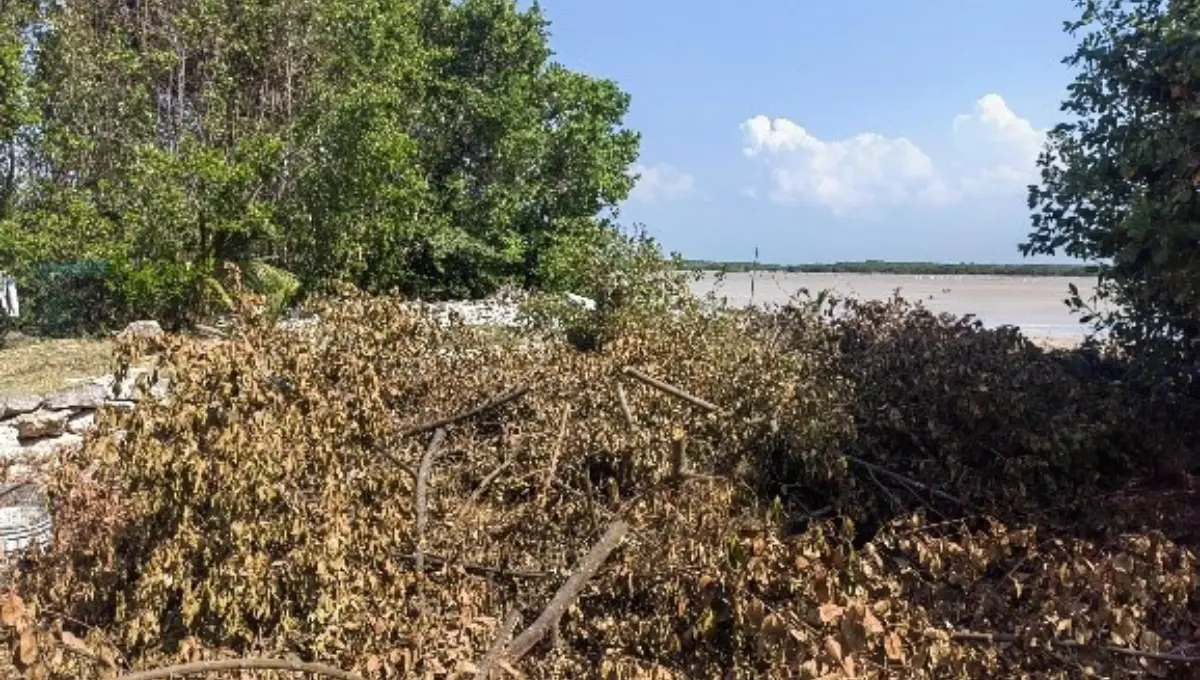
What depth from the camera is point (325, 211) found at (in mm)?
10969

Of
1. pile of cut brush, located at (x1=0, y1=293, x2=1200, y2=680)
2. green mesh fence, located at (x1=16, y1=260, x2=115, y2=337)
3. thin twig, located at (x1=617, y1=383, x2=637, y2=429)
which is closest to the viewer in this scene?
pile of cut brush, located at (x1=0, y1=293, x2=1200, y2=680)

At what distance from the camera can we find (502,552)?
149 inches

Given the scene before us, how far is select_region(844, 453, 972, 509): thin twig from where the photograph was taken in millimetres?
4430

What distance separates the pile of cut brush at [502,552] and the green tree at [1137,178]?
3.67 ft

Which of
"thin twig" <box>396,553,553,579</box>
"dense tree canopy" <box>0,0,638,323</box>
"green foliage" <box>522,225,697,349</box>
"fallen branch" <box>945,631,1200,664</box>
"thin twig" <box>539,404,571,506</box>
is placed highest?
"dense tree canopy" <box>0,0,638,323</box>

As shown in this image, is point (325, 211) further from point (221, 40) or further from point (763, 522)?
point (763, 522)

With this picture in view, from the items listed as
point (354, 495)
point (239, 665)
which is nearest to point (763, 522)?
point (354, 495)

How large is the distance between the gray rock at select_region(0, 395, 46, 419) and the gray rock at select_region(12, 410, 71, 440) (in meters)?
0.03

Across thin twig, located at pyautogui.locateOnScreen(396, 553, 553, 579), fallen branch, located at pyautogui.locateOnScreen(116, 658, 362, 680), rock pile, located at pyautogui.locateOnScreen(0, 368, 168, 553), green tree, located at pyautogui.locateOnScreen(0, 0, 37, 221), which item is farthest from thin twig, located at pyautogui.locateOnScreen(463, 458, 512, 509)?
green tree, located at pyautogui.locateOnScreen(0, 0, 37, 221)

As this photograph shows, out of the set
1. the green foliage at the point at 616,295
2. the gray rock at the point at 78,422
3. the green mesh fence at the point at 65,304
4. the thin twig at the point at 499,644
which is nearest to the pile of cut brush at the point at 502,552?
the thin twig at the point at 499,644

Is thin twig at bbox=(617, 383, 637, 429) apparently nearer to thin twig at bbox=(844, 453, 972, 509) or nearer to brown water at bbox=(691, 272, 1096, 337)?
thin twig at bbox=(844, 453, 972, 509)

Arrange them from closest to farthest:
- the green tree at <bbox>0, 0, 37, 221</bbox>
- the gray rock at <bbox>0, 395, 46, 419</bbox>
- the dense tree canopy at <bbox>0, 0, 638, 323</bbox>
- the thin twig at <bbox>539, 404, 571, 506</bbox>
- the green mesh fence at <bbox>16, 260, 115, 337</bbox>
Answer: the thin twig at <bbox>539, 404, 571, 506</bbox>, the gray rock at <bbox>0, 395, 46, 419</bbox>, the green tree at <bbox>0, 0, 37, 221</bbox>, the dense tree canopy at <bbox>0, 0, 638, 323</bbox>, the green mesh fence at <bbox>16, 260, 115, 337</bbox>

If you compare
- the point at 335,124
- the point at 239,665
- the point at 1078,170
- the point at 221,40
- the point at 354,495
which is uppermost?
the point at 221,40

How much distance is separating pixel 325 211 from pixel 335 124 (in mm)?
858
